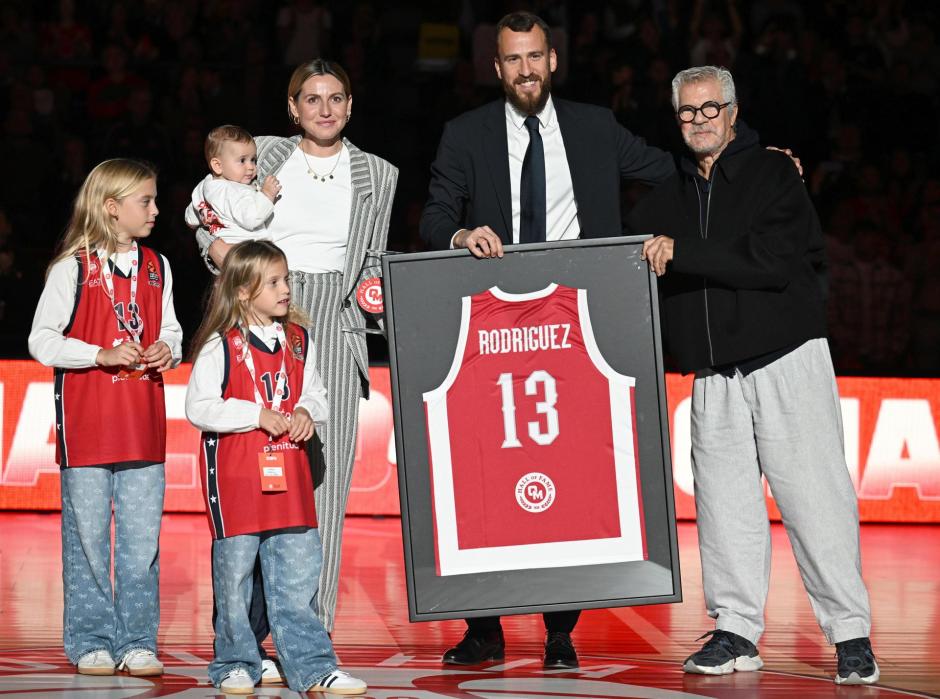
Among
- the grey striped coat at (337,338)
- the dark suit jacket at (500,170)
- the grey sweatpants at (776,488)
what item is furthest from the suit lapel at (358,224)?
the grey sweatpants at (776,488)

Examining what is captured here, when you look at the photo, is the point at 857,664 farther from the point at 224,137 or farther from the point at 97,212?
the point at 97,212

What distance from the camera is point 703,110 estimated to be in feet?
13.6

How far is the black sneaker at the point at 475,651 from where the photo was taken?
430 centimetres

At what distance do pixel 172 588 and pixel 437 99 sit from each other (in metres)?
5.89

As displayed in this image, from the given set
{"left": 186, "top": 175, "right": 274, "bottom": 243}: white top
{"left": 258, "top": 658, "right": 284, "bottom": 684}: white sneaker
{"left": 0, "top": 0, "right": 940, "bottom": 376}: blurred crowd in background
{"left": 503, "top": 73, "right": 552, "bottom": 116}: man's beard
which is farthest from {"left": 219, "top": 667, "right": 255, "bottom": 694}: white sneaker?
{"left": 0, "top": 0, "right": 940, "bottom": 376}: blurred crowd in background

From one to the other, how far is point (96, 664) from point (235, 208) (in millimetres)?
1414

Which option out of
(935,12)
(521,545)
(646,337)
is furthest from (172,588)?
(935,12)

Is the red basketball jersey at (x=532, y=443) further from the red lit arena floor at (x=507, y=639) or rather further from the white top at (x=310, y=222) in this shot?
the white top at (x=310, y=222)

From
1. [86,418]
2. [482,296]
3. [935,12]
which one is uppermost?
[935,12]

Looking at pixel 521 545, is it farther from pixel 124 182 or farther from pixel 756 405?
pixel 124 182

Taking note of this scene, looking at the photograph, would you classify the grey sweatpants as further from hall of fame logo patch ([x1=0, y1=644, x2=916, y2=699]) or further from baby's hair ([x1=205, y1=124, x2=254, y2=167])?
baby's hair ([x1=205, y1=124, x2=254, y2=167])

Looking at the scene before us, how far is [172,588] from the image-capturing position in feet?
19.3

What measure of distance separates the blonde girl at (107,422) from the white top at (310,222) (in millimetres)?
413

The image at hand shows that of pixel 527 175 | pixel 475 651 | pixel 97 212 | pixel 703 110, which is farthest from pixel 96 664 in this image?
pixel 703 110
